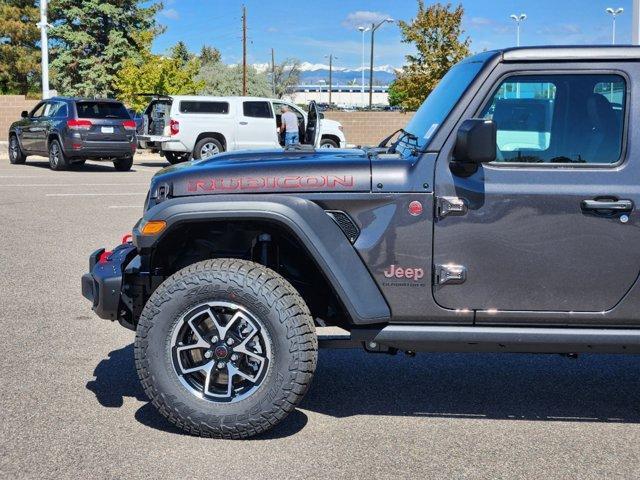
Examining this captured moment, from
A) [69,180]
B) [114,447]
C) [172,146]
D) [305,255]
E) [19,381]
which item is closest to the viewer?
[114,447]

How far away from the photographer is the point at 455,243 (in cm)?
429

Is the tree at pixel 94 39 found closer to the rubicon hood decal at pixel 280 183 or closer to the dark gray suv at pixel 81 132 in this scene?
the dark gray suv at pixel 81 132

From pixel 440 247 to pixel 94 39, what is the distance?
53334mm

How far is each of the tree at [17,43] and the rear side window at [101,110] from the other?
36.7 m

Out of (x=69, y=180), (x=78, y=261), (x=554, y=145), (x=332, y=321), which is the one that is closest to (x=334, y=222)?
(x=332, y=321)

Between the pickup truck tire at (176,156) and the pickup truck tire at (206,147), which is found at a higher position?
the pickup truck tire at (206,147)

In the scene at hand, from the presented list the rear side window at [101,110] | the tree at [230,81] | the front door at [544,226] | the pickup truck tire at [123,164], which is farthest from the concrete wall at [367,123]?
the tree at [230,81]

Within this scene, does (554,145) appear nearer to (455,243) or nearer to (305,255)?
(455,243)

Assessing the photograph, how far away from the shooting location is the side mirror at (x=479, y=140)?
4070 mm

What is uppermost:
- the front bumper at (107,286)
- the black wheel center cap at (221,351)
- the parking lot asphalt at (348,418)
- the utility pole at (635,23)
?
the utility pole at (635,23)

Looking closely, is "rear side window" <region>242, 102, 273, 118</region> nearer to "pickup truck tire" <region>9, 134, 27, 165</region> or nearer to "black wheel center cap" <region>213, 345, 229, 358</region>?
"pickup truck tire" <region>9, 134, 27, 165</region>

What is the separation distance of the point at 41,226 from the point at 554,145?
29.7ft

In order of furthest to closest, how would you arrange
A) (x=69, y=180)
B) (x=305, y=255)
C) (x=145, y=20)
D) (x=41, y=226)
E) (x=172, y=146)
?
(x=145, y=20) < (x=172, y=146) < (x=69, y=180) < (x=41, y=226) < (x=305, y=255)

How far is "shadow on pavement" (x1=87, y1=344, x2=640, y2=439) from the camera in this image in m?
4.87
